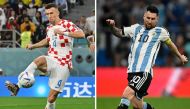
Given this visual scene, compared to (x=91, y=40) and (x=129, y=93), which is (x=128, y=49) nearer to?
(x=91, y=40)

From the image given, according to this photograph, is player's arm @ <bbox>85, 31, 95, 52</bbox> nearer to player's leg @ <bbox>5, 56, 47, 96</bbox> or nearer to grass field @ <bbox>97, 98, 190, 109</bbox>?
player's leg @ <bbox>5, 56, 47, 96</bbox>

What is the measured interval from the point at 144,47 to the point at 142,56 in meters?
0.15

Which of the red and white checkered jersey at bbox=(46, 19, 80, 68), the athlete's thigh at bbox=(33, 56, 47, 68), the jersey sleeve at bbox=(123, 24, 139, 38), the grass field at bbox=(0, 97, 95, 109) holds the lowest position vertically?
the grass field at bbox=(0, 97, 95, 109)

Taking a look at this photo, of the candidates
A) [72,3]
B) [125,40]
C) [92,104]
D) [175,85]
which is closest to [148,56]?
[92,104]

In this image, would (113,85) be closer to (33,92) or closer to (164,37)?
(33,92)

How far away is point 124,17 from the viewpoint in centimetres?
2417

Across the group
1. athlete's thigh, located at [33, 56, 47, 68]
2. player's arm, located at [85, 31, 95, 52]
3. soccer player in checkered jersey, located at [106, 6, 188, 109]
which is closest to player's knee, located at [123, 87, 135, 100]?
soccer player in checkered jersey, located at [106, 6, 188, 109]

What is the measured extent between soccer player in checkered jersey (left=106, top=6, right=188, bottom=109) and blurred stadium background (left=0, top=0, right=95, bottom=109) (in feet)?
19.1

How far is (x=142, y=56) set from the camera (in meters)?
11.7

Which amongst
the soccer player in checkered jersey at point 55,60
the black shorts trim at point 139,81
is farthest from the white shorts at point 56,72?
the black shorts trim at point 139,81

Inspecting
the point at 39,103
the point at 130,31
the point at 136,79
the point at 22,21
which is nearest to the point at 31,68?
the point at 130,31

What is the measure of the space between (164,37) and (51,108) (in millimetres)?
2422

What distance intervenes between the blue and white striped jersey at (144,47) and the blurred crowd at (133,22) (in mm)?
11439

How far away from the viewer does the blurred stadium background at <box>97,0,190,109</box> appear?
2169 cm
